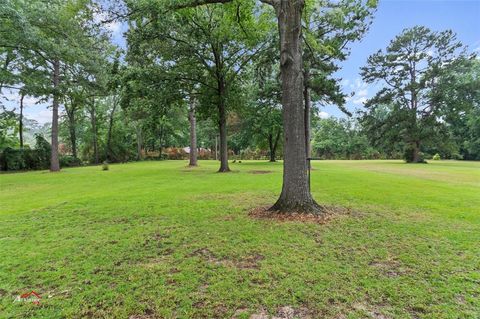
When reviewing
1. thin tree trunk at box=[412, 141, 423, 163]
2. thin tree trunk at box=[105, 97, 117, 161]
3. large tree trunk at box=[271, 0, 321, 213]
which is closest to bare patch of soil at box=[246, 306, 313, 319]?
large tree trunk at box=[271, 0, 321, 213]

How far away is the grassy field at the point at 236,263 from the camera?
7.16 feet

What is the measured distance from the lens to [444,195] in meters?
7.16

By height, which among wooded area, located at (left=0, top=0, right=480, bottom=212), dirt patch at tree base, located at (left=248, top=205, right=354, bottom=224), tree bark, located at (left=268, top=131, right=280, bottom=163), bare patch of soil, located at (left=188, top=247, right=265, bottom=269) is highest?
wooded area, located at (left=0, top=0, right=480, bottom=212)

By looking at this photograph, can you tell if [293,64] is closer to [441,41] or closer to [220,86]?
[220,86]

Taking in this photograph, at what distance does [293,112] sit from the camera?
510 cm

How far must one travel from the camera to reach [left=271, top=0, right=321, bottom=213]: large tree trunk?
5.04 meters

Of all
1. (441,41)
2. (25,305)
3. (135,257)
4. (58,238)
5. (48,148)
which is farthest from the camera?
(441,41)

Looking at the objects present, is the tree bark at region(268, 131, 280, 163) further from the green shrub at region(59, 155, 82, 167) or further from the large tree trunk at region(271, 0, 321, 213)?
the large tree trunk at region(271, 0, 321, 213)

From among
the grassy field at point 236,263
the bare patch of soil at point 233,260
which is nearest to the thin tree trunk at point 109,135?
the grassy field at point 236,263

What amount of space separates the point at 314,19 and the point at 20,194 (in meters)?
14.6

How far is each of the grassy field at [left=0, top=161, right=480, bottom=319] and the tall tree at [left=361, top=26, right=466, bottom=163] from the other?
Answer: 25.5 metres

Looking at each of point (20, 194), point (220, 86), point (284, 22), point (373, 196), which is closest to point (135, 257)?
point (284, 22)

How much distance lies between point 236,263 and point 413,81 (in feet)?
104

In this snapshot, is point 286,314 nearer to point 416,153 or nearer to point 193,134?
point 193,134
